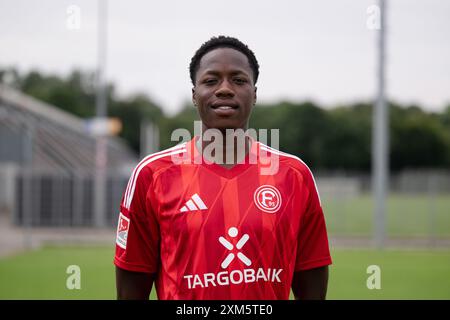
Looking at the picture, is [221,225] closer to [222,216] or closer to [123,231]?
[222,216]

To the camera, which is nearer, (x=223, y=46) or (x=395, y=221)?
(x=223, y=46)

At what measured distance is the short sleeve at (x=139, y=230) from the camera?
262 centimetres

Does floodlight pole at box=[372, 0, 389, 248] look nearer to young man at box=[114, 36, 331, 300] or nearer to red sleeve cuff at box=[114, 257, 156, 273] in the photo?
young man at box=[114, 36, 331, 300]

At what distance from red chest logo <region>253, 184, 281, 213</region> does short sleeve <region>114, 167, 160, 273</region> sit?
0.42 metres

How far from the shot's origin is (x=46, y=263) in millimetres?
12664

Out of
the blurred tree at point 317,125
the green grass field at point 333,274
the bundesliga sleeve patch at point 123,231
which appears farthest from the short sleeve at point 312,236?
the blurred tree at point 317,125

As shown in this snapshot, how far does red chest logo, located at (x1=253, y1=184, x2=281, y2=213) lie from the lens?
8.39ft

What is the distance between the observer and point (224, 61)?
2.59m

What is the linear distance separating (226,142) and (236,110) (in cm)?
16

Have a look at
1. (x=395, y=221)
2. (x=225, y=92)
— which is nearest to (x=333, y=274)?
(x=225, y=92)

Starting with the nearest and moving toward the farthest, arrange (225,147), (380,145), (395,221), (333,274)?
1. (225,147)
2. (333,274)
3. (380,145)
4. (395,221)

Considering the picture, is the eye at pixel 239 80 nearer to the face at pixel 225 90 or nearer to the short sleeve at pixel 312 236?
the face at pixel 225 90

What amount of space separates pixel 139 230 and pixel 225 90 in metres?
0.68

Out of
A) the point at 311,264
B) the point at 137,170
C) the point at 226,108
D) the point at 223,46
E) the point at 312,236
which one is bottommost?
the point at 311,264
